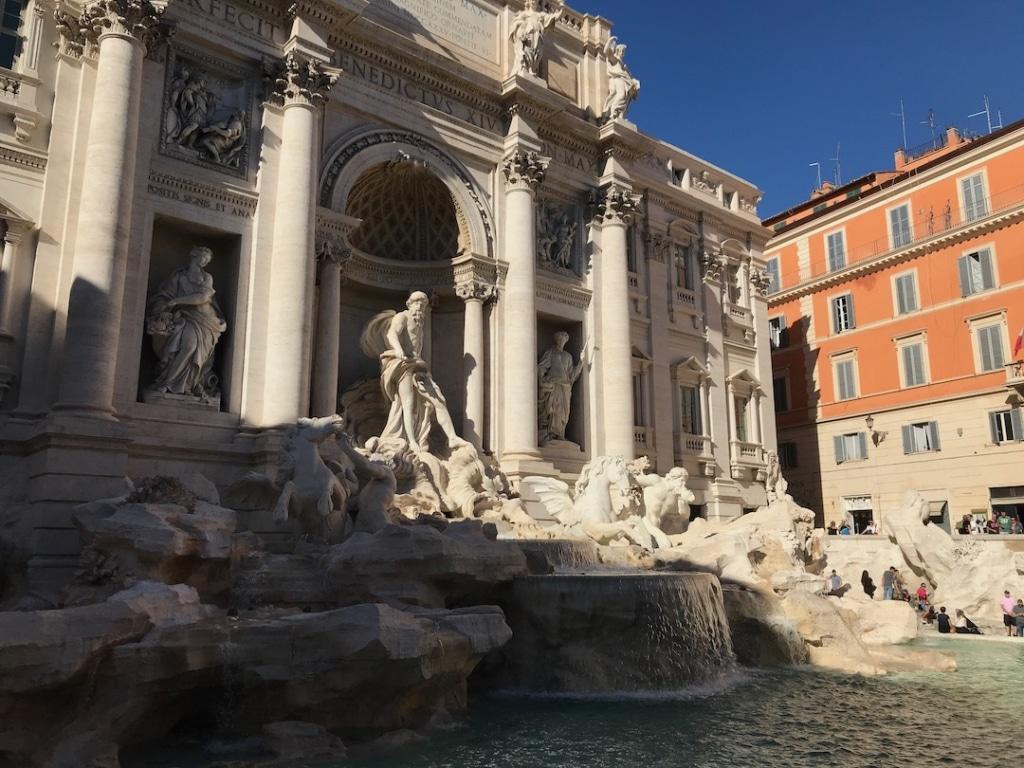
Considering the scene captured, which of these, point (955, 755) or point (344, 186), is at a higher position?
point (344, 186)

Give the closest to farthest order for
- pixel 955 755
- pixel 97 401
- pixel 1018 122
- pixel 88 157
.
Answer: pixel 955 755 → pixel 97 401 → pixel 88 157 → pixel 1018 122

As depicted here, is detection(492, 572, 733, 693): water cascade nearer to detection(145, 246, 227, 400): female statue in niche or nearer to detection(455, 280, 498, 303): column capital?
detection(145, 246, 227, 400): female statue in niche

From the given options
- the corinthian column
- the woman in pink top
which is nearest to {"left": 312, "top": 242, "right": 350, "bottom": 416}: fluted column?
the corinthian column

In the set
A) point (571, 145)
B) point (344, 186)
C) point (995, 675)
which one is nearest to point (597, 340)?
point (571, 145)

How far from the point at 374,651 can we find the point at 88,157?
359 inches

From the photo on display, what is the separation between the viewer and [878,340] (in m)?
27.3

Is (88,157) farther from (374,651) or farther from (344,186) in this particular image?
(374,651)

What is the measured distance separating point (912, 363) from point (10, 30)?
24630 mm

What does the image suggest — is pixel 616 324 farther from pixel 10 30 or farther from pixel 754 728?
pixel 10 30

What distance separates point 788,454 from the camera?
2997 centimetres

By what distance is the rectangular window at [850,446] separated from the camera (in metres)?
27.3

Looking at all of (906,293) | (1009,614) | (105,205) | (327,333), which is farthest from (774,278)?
(105,205)

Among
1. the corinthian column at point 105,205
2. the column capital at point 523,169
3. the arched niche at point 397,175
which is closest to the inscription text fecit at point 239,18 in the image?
the corinthian column at point 105,205

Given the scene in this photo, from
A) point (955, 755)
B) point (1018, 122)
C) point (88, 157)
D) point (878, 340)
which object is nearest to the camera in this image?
point (955, 755)
